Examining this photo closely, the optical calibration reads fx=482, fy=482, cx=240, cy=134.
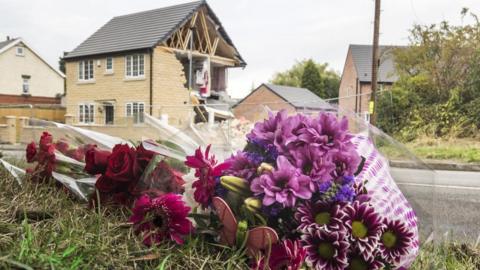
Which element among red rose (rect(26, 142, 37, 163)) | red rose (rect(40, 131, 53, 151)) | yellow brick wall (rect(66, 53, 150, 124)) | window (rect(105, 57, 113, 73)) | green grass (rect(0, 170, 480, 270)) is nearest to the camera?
green grass (rect(0, 170, 480, 270))

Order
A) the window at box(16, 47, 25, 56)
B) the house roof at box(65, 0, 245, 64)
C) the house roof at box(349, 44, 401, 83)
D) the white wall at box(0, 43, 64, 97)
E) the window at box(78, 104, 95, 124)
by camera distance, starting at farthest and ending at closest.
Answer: the window at box(16, 47, 25, 56) → the white wall at box(0, 43, 64, 97) → the house roof at box(349, 44, 401, 83) → the window at box(78, 104, 95, 124) → the house roof at box(65, 0, 245, 64)

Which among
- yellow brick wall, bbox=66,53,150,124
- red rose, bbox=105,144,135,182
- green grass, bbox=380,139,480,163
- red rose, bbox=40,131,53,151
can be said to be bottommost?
green grass, bbox=380,139,480,163

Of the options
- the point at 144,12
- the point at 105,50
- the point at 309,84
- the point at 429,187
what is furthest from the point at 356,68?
the point at 429,187

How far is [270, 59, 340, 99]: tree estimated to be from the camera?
61544 mm

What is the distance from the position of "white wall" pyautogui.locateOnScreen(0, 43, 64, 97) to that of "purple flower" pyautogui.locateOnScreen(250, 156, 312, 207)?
41910mm

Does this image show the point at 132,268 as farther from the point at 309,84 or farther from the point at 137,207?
the point at 309,84

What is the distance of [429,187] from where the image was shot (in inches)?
61.4

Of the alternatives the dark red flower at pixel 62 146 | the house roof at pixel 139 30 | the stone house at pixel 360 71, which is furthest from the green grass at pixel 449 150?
the stone house at pixel 360 71

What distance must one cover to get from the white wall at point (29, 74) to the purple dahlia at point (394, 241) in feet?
138

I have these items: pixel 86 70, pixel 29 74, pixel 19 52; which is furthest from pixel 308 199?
pixel 19 52

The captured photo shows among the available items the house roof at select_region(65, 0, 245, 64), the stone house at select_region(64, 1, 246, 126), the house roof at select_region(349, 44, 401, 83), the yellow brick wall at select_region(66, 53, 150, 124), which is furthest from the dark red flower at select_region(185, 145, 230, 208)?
the house roof at select_region(349, 44, 401, 83)

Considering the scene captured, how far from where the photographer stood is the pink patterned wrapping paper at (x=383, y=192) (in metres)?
1.22

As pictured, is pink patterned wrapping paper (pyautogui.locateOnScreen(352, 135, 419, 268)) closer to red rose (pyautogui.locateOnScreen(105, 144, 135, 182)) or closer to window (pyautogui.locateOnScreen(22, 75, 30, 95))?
red rose (pyautogui.locateOnScreen(105, 144, 135, 182))

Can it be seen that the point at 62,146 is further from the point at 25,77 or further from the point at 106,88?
the point at 25,77
